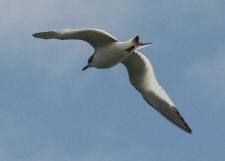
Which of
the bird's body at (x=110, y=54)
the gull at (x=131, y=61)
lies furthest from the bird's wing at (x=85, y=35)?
the bird's body at (x=110, y=54)

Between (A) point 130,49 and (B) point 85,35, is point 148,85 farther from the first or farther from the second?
(B) point 85,35

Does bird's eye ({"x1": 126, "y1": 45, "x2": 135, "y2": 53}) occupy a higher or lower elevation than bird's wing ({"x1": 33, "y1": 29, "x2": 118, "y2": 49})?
lower

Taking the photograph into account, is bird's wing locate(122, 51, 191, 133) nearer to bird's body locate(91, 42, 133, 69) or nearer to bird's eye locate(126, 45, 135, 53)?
bird's body locate(91, 42, 133, 69)

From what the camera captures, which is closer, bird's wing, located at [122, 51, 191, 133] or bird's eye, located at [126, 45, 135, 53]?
bird's eye, located at [126, 45, 135, 53]

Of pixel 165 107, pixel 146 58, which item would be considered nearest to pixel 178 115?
pixel 165 107

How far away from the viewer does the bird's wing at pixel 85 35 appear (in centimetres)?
1897

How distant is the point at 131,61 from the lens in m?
21.0

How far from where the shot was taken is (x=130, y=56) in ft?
68.1

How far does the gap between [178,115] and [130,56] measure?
2.23 meters

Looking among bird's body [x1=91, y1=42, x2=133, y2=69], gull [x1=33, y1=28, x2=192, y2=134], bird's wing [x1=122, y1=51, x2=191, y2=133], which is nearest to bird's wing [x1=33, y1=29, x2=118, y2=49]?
gull [x1=33, y1=28, x2=192, y2=134]

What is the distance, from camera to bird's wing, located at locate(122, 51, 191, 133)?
66.6 ft

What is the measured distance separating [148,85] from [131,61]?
88cm

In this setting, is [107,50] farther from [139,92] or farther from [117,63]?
[139,92]

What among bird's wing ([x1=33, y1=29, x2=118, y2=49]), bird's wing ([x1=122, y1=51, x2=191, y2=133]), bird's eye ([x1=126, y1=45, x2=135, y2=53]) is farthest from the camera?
bird's wing ([x1=122, y1=51, x2=191, y2=133])
